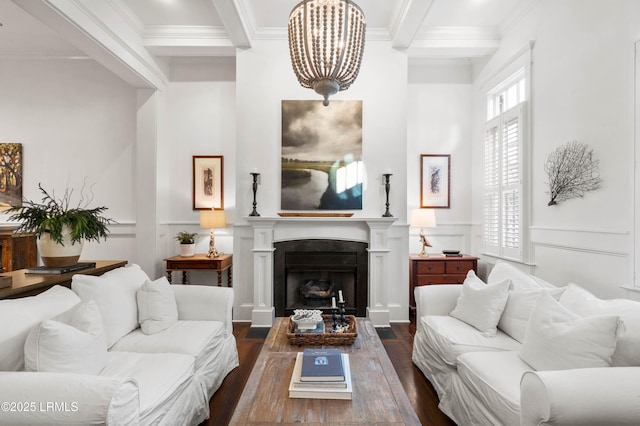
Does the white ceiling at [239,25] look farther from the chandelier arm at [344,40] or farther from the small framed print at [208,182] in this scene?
the chandelier arm at [344,40]

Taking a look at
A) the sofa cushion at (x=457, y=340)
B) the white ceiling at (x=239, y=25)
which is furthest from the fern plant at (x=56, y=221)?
the sofa cushion at (x=457, y=340)

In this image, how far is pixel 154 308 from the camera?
8.04 ft

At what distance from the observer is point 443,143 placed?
15.5ft

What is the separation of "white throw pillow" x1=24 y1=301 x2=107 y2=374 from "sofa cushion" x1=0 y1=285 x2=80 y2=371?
0.25 feet

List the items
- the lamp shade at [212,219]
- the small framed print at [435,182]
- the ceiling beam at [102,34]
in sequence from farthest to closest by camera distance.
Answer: the small framed print at [435,182] < the lamp shade at [212,219] < the ceiling beam at [102,34]

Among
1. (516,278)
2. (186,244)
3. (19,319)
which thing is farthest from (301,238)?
(19,319)

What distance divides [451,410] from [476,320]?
2.11 feet

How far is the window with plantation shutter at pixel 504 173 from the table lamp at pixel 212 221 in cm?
336

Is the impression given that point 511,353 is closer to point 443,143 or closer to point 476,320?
point 476,320

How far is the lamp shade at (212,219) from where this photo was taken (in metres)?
4.23

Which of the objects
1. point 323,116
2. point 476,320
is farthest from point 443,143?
point 476,320

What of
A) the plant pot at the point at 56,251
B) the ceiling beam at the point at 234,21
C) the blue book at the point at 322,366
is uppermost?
the ceiling beam at the point at 234,21

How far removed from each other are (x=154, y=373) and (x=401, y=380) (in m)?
1.86

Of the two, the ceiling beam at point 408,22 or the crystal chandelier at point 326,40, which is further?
the ceiling beam at point 408,22
